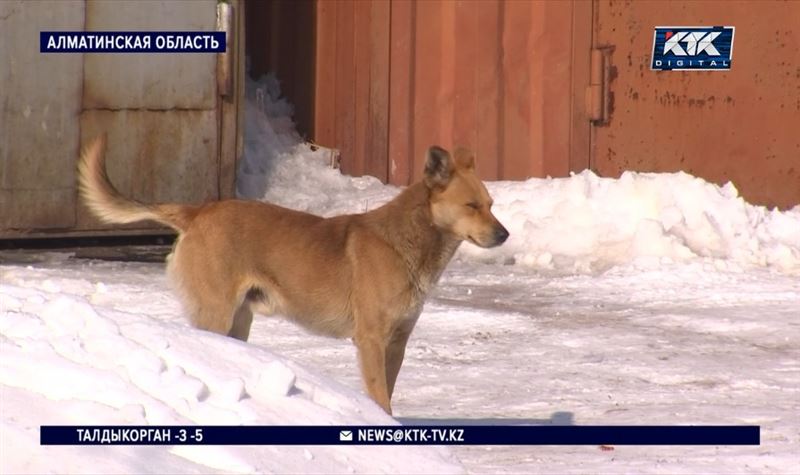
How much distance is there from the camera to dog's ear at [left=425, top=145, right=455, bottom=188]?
7016 mm

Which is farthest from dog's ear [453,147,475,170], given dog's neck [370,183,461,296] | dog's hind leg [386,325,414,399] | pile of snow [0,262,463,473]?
pile of snow [0,262,463,473]

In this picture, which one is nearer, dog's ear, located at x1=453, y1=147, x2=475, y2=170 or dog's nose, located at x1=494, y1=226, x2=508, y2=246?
dog's nose, located at x1=494, y1=226, x2=508, y2=246

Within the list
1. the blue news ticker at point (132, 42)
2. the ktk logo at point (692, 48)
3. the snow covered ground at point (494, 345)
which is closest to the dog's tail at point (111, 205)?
the snow covered ground at point (494, 345)

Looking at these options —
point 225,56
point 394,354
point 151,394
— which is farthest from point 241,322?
point 225,56

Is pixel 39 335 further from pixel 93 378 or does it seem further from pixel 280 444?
pixel 280 444

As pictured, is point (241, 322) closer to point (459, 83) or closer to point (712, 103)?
point (712, 103)

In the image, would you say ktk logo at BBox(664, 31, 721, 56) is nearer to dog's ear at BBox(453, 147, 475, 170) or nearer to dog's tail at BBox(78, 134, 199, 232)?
dog's ear at BBox(453, 147, 475, 170)

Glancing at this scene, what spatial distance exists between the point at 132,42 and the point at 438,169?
5.35 meters

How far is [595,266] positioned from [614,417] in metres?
4.19

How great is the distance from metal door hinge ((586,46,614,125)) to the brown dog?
519cm

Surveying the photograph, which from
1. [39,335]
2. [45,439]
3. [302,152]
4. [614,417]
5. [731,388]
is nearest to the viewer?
[45,439]

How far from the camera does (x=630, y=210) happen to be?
11289mm

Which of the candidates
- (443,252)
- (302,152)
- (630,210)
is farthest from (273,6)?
(443,252)

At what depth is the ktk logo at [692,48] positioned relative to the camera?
39.3ft
